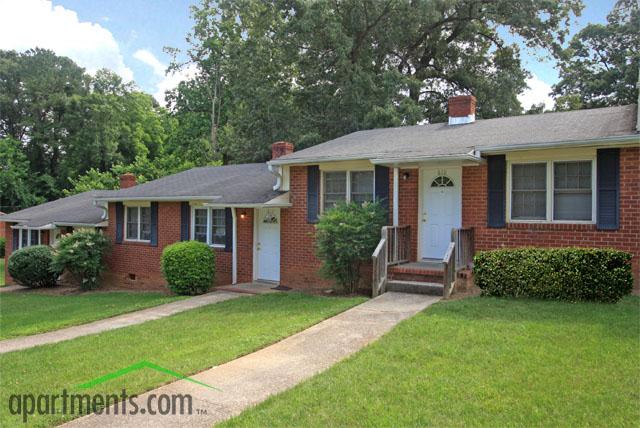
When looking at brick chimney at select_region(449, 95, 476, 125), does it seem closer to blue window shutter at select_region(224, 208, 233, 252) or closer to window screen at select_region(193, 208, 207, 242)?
blue window shutter at select_region(224, 208, 233, 252)

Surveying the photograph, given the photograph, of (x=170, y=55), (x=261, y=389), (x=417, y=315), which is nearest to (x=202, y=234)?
(x=417, y=315)

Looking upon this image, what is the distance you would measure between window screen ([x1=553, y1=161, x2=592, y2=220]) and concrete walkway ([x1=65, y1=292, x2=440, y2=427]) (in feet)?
11.2

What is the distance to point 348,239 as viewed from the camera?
33.9 feet

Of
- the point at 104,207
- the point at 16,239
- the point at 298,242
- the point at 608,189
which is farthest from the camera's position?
the point at 16,239

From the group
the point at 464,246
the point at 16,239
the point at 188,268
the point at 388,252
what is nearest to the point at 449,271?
the point at 464,246

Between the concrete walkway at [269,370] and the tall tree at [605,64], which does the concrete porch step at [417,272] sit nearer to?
the concrete walkway at [269,370]

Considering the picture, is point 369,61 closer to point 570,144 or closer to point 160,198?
point 160,198

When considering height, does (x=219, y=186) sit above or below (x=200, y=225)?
above

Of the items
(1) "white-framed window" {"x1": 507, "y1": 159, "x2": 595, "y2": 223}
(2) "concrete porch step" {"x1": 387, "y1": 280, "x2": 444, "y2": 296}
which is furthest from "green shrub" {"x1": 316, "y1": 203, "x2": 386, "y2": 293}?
(1) "white-framed window" {"x1": 507, "y1": 159, "x2": 595, "y2": 223}

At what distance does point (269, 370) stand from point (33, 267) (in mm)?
15135

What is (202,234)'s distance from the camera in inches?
587

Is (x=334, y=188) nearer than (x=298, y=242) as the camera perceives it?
Yes

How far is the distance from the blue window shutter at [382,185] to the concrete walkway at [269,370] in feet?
10.8

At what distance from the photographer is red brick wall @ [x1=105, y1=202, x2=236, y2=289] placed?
14398 mm
